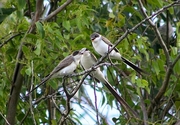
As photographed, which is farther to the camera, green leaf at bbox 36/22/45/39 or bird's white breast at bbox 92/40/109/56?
bird's white breast at bbox 92/40/109/56

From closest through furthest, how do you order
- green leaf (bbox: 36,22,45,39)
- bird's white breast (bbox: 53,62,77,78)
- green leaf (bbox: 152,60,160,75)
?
green leaf (bbox: 36,22,45,39), bird's white breast (bbox: 53,62,77,78), green leaf (bbox: 152,60,160,75)

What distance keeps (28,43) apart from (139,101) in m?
1.35

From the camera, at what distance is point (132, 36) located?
5316 mm

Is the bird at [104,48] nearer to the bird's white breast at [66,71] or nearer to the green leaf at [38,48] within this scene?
the bird's white breast at [66,71]

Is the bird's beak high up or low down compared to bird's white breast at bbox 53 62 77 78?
up

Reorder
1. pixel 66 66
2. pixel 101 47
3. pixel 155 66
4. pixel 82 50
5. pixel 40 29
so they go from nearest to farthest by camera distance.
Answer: pixel 40 29
pixel 66 66
pixel 82 50
pixel 101 47
pixel 155 66

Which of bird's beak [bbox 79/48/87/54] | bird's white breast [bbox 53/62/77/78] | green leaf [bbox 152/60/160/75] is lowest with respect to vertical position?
green leaf [bbox 152/60/160/75]

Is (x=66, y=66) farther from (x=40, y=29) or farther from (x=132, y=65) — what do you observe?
(x=132, y=65)

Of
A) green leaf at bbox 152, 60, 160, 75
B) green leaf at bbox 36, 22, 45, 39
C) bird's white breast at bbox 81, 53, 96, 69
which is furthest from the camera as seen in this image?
green leaf at bbox 152, 60, 160, 75

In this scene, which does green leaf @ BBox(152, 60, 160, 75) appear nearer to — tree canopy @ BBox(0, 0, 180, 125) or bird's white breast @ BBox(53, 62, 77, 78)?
tree canopy @ BBox(0, 0, 180, 125)

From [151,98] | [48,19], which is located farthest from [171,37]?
[48,19]

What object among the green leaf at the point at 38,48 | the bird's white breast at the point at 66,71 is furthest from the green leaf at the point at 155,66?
the green leaf at the point at 38,48

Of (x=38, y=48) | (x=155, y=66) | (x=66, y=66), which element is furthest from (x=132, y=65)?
(x=38, y=48)

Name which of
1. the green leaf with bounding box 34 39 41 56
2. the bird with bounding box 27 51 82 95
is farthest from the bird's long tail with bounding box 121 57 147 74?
the green leaf with bounding box 34 39 41 56
